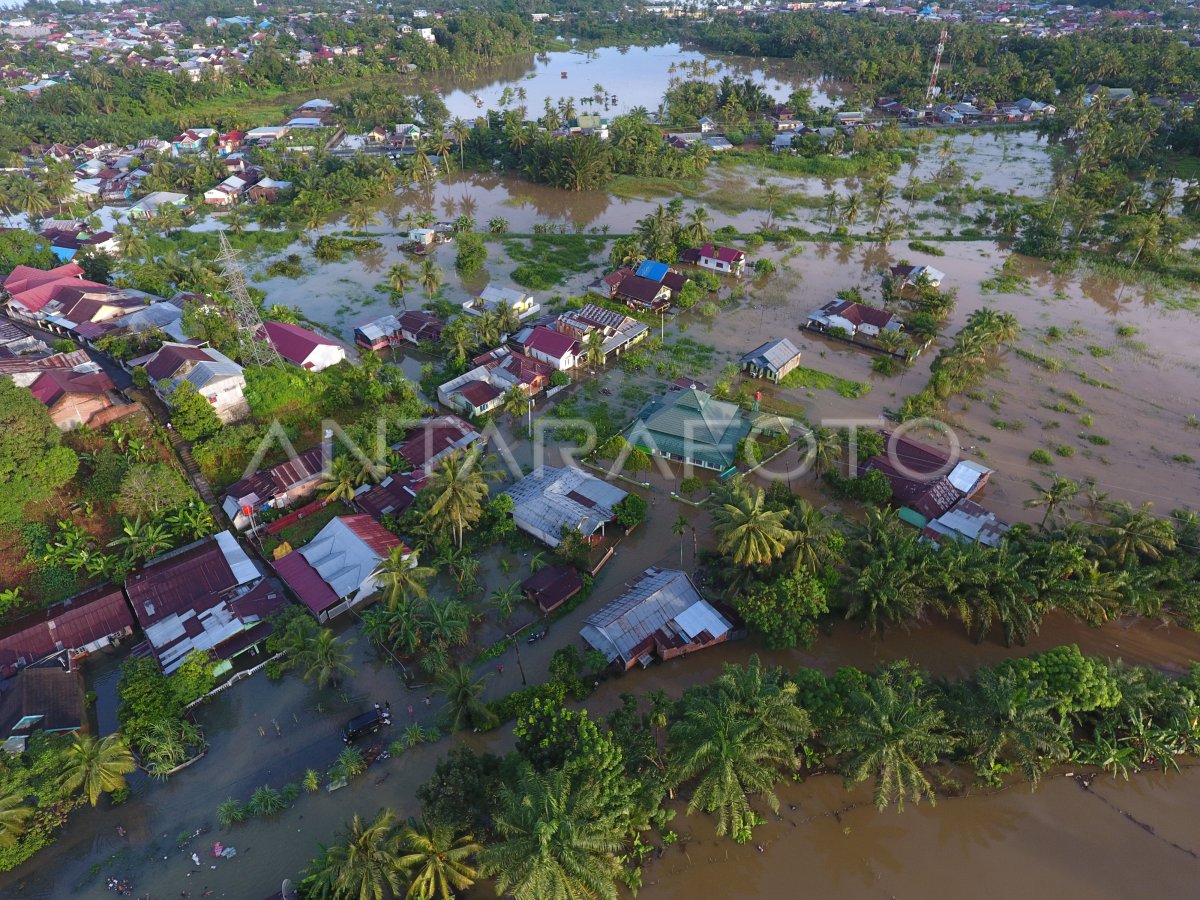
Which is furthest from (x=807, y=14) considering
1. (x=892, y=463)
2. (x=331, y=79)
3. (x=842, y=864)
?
(x=842, y=864)

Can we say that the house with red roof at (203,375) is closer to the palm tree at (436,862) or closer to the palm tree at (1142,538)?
the palm tree at (436,862)

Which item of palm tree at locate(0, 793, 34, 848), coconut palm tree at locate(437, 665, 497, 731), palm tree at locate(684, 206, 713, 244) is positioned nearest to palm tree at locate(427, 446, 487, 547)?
coconut palm tree at locate(437, 665, 497, 731)

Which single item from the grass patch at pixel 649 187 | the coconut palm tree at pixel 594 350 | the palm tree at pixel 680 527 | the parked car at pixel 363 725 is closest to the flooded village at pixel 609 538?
the parked car at pixel 363 725

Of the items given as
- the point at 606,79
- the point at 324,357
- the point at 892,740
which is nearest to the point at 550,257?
the point at 324,357

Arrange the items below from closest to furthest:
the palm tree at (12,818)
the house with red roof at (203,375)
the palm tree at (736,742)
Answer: the palm tree at (736,742) < the palm tree at (12,818) < the house with red roof at (203,375)

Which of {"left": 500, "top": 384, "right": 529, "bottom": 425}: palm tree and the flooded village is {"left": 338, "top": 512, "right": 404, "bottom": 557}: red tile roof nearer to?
the flooded village

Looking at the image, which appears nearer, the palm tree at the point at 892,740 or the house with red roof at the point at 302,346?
the palm tree at the point at 892,740

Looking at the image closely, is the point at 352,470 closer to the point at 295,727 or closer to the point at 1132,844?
the point at 295,727
